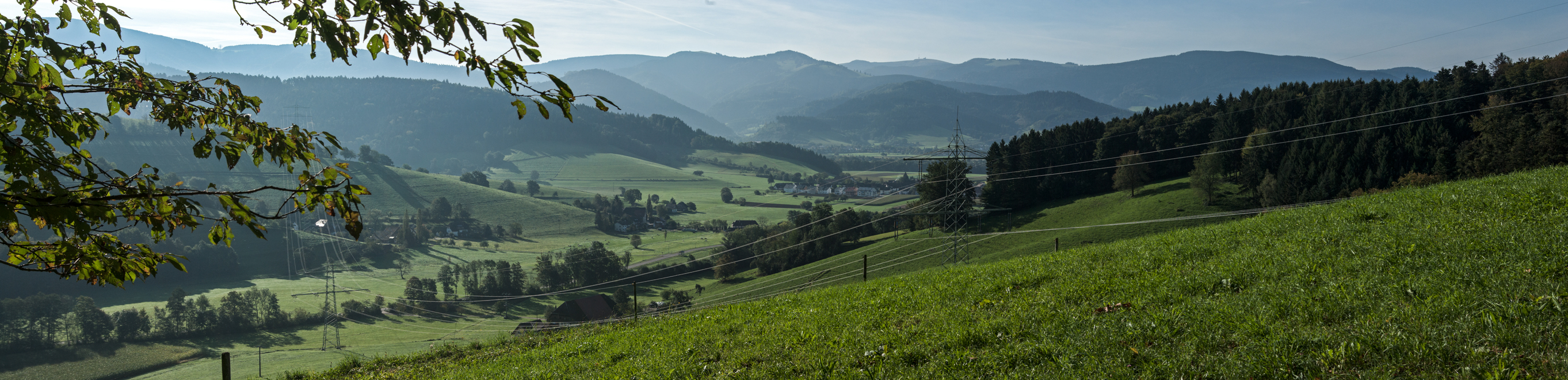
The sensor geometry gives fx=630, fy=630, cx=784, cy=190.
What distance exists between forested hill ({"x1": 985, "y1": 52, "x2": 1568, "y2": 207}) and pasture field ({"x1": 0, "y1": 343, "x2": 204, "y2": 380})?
121 m

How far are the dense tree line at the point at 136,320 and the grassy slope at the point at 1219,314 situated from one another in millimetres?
114962

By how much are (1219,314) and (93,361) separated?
13250 cm

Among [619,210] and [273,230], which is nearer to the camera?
[273,230]

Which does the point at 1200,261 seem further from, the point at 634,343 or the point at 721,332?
the point at 634,343

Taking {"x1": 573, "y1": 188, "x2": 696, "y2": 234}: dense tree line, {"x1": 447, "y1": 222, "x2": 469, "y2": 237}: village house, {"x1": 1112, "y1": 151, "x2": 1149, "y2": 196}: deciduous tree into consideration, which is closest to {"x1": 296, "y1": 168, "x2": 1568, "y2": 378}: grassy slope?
{"x1": 1112, "y1": 151, "x2": 1149, "y2": 196}: deciduous tree

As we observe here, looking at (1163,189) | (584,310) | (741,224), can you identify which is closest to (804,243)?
(584,310)

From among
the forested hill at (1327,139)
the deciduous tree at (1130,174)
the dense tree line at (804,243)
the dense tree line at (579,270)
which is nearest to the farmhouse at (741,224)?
the dense tree line at (804,243)

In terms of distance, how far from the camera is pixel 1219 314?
6840 millimetres

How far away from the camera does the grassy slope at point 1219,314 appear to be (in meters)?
5.36

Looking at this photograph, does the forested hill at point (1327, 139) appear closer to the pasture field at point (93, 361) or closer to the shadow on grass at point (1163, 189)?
the shadow on grass at point (1163, 189)

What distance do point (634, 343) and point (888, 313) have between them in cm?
470

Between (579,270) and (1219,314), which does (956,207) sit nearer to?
(1219,314)

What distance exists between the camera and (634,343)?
11398 mm

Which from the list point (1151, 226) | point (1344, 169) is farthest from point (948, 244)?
point (1344, 169)
